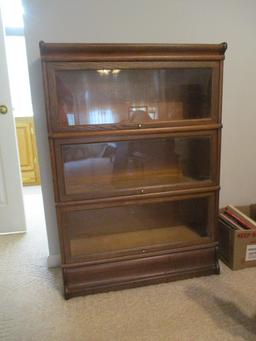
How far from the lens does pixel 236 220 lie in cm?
184

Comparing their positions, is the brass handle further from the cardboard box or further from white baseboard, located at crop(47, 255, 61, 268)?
the cardboard box

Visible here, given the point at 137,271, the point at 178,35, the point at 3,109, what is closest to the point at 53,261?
the point at 137,271

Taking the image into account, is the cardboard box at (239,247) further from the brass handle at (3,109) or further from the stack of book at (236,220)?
the brass handle at (3,109)

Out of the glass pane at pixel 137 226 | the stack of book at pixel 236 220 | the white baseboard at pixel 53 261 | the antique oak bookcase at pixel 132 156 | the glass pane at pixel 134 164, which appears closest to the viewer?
the antique oak bookcase at pixel 132 156

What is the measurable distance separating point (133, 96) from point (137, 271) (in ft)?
3.44

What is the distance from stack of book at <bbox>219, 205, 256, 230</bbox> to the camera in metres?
1.78

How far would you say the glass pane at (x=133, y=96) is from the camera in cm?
148

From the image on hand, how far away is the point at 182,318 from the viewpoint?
1380 mm

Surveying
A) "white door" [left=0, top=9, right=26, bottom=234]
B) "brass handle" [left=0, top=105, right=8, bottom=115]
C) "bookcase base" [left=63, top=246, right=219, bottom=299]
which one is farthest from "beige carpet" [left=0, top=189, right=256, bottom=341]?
"brass handle" [left=0, top=105, right=8, bottom=115]

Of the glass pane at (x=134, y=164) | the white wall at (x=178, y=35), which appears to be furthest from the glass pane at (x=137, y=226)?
the white wall at (x=178, y=35)

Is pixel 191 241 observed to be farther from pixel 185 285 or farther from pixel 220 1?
pixel 220 1

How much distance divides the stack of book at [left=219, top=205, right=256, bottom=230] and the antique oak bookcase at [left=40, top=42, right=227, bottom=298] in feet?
0.68

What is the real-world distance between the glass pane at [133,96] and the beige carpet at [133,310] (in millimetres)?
1003

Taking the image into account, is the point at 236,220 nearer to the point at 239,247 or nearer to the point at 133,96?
the point at 239,247
